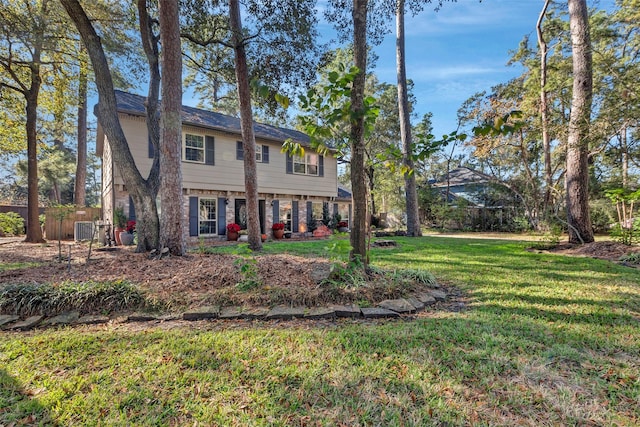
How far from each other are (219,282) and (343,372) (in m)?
2.33

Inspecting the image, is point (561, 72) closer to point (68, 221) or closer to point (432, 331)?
point (432, 331)

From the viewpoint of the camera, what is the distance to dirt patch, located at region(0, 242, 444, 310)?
323 cm

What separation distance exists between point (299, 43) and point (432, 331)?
24.0 feet

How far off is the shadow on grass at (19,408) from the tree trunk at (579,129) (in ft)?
31.4

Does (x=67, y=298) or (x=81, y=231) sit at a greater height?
(x=81, y=231)

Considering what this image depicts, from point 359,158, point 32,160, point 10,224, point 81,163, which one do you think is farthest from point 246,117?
point 10,224

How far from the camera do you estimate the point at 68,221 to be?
39.6ft

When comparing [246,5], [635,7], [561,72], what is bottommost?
[246,5]

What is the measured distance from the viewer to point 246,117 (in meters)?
7.16

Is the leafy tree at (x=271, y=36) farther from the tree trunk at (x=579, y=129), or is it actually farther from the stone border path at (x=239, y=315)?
the tree trunk at (x=579, y=129)

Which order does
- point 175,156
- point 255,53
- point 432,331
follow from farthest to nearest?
point 255,53, point 175,156, point 432,331

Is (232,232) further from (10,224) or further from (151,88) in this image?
(10,224)

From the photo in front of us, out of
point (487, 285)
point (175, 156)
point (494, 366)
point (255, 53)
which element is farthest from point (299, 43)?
point (494, 366)

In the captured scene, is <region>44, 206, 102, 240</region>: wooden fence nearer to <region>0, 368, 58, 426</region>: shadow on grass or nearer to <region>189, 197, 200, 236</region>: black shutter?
<region>189, 197, 200, 236</region>: black shutter
